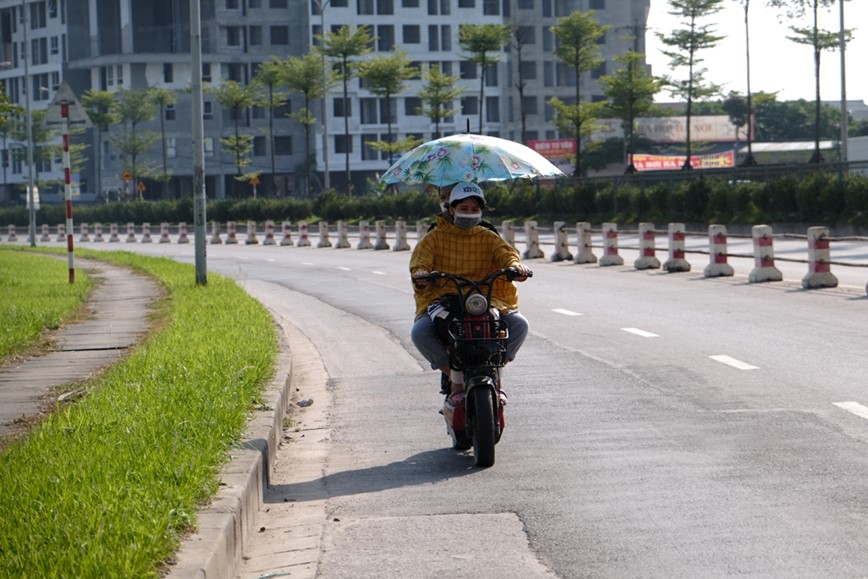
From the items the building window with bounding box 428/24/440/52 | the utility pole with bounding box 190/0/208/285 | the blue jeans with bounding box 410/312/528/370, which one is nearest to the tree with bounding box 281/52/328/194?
the building window with bounding box 428/24/440/52

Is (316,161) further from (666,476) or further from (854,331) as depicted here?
(666,476)

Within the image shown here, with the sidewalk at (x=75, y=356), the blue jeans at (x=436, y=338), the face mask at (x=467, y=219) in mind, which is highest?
the face mask at (x=467, y=219)

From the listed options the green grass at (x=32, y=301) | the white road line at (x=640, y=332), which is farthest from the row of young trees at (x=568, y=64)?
the white road line at (x=640, y=332)

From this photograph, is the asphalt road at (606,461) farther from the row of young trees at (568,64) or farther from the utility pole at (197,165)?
the row of young trees at (568,64)

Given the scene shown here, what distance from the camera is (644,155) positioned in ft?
363

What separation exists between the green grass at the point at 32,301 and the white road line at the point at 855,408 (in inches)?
279

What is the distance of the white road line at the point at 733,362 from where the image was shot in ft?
41.7

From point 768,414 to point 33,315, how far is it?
33.4 ft

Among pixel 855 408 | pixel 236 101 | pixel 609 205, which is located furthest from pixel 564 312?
pixel 236 101

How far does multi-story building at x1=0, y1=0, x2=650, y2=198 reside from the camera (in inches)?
4567

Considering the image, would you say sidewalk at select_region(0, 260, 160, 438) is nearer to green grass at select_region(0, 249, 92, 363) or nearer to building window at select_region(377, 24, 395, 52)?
green grass at select_region(0, 249, 92, 363)

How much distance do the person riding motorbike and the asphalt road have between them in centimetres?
66

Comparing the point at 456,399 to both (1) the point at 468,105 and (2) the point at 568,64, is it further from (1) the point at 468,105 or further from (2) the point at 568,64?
(1) the point at 468,105

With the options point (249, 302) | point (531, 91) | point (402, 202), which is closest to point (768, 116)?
point (531, 91)
